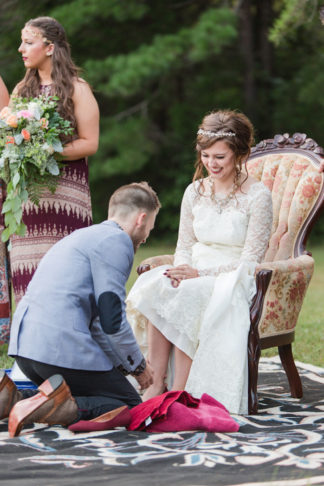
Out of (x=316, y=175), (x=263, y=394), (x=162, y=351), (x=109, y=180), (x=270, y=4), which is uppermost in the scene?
(x=270, y=4)

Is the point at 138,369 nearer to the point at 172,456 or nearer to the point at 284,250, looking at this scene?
the point at 172,456

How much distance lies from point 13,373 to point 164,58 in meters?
10.6

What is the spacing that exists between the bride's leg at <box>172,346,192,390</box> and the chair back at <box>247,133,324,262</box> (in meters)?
1.03

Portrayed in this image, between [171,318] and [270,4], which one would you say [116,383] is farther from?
[270,4]

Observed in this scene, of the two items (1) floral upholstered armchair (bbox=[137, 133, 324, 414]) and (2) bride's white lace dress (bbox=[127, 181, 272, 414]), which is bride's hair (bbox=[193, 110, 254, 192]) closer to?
(2) bride's white lace dress (bbox=[127, 181, 272, 414])

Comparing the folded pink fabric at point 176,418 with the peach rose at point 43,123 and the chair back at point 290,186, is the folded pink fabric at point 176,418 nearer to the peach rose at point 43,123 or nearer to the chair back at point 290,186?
the chair back at point 290,186

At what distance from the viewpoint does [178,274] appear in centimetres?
445

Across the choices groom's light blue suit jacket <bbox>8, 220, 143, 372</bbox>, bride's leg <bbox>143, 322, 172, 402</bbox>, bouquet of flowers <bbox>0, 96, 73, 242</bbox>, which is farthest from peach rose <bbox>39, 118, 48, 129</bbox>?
bride's leg <bbox>143, 322, 172, 402</bbox>

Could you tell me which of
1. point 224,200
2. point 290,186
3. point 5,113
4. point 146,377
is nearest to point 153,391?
point 146,377

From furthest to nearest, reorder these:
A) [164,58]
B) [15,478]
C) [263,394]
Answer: [164,58], [263,394], [15,478]

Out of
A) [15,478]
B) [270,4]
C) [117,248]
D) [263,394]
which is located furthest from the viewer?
[270,4]

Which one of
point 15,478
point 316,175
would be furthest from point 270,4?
point 15,478

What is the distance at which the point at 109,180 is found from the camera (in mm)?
18312

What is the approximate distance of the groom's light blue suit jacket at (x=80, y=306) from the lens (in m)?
3.70
